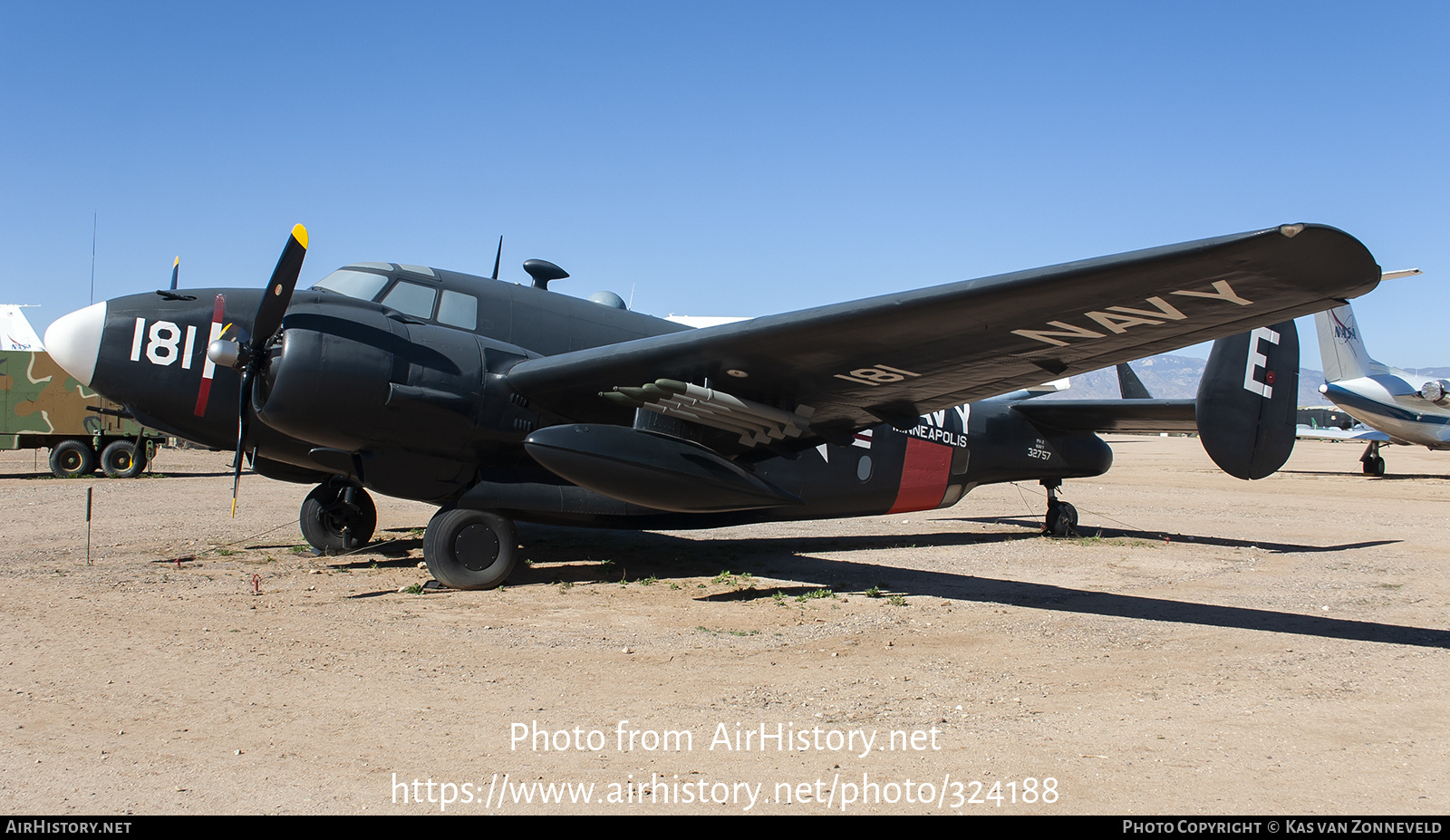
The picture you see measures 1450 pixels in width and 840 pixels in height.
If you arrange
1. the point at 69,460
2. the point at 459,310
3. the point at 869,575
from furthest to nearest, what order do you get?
1. the point at 69,460
2. the point at 869,575
3. the point at 459,310

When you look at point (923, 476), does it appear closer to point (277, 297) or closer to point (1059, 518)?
point (1059, 518)

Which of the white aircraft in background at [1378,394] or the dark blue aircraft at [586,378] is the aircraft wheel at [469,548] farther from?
the white aircraft in background at [1378,394]

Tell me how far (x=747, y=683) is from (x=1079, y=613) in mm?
3705

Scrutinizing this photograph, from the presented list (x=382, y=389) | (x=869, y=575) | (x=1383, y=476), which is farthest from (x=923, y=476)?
(x=1383, y=476)

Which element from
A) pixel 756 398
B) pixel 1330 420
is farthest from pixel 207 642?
pixel 1330 420

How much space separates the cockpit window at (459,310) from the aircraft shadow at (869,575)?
2745 mm

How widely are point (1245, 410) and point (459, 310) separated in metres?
8.54

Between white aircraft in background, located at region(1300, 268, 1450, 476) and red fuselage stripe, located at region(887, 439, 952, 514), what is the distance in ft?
87.2

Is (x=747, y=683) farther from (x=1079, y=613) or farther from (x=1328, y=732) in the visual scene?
(x=1079, y=613)

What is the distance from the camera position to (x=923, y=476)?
37.8 feet

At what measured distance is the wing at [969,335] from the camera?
486cm

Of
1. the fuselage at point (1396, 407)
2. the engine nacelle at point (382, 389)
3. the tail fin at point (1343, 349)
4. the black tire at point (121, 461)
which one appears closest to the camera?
the engine nacelle at point (382, 389)

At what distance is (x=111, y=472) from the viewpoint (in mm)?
23266

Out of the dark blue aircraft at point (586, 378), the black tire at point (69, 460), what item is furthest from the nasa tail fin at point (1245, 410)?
the black tire at point (69, 460)
